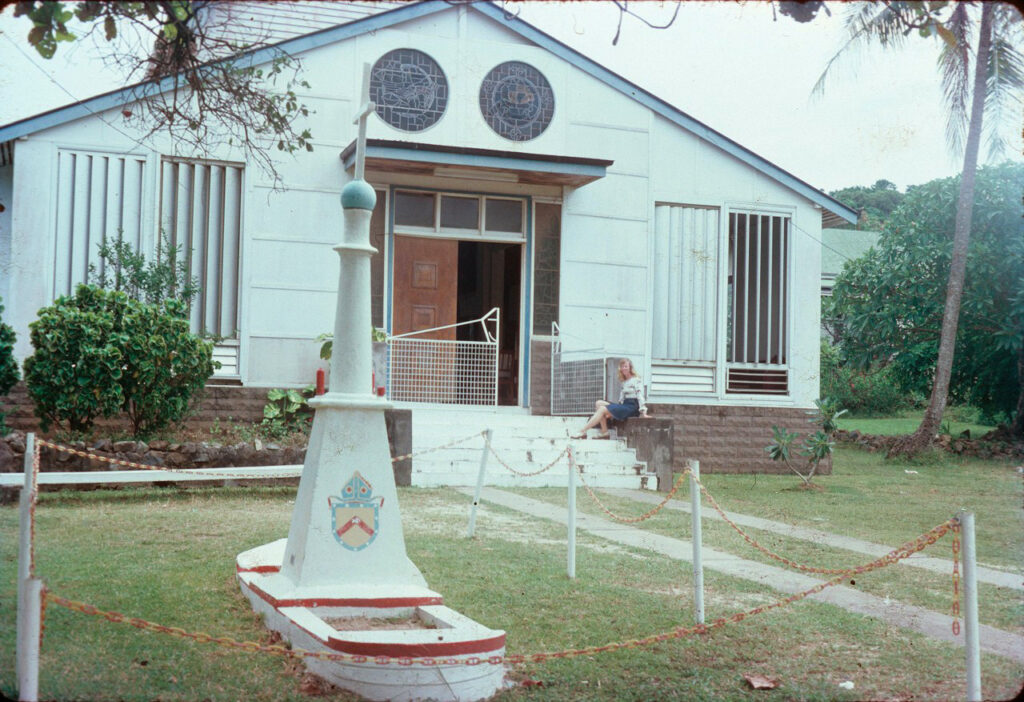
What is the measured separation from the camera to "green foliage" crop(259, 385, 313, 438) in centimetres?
1374

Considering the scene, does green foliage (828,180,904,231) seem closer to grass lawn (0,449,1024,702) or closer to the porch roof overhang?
the porch roof overhang

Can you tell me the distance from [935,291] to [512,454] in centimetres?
708

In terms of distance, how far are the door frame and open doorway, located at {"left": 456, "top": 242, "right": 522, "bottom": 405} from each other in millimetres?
320

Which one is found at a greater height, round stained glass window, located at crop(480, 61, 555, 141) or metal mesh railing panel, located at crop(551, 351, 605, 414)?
round stained glass window, located at crop(480, 61, 555, 141)

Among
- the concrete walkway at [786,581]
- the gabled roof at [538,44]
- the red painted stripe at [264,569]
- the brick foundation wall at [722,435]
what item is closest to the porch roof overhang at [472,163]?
the gabled roof at [538,44]

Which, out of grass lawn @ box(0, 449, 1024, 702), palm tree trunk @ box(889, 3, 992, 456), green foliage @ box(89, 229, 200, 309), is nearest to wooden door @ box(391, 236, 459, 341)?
green foliage @ box(89, 229, 200, 309)

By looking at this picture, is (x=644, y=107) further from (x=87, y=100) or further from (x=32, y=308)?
(x=32, y=308)

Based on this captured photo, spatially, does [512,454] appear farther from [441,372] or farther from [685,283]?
[685,283]

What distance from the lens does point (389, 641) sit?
15.6ft

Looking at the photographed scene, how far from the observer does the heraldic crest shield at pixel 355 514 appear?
5879 mm

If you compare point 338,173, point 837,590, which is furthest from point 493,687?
point 338,173

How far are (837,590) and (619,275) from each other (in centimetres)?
942

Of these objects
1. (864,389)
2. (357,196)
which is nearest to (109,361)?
(357,196)

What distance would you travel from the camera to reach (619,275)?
648 inches
